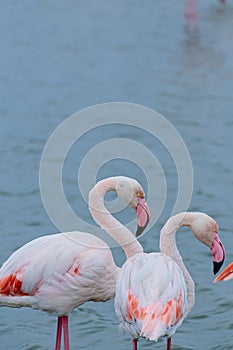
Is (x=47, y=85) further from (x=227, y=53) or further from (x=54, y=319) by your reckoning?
(x=54, y=319)

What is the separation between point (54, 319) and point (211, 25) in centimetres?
950

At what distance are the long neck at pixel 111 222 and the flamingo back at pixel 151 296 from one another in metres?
0.27

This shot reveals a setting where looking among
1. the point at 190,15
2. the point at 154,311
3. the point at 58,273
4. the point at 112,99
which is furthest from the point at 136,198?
the point at 190,15

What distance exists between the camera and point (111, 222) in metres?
5.58

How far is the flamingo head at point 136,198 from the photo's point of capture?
213 inches

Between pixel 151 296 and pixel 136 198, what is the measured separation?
1.94 feet

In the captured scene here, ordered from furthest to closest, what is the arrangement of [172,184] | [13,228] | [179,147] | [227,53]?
[227,53] < [179,147] < [172,184] < [13,228]

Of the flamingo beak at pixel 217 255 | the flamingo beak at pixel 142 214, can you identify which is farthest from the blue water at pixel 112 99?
the flamingo beak at pixel 142 214

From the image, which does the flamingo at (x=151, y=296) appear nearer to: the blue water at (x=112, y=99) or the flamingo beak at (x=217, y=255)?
the flamingo beak at (x=217, y=255)

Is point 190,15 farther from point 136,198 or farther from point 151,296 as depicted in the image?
point 151,296

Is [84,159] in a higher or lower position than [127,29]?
higher

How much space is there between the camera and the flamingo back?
4.96 metres

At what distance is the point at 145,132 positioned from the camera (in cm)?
1053

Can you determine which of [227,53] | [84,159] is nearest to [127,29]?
[227,53]
